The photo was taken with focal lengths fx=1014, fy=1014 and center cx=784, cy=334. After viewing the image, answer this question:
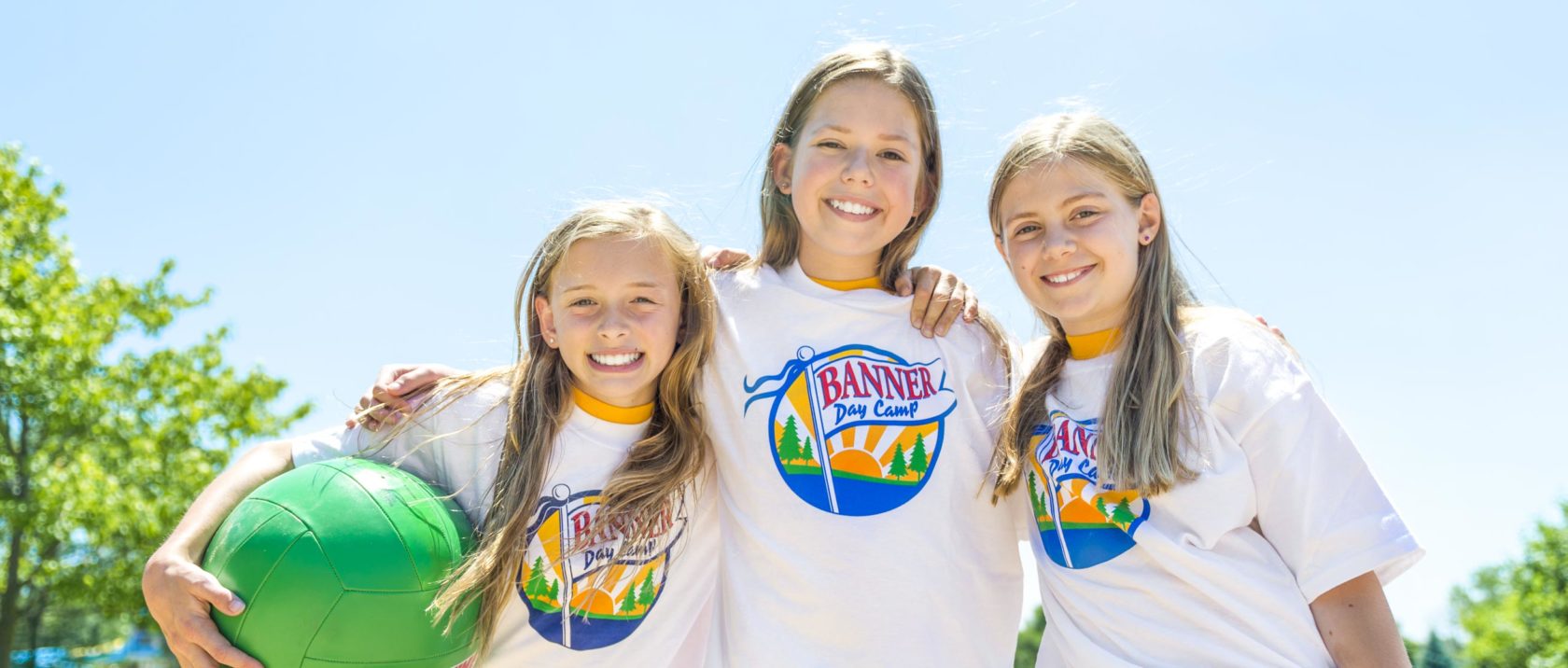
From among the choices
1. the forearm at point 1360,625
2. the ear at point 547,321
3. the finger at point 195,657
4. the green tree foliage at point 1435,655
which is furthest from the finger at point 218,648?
the green tree foliage at point 1435,655

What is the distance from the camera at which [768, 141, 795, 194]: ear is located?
4.25 m

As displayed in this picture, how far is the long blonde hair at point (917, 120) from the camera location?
4.09 meters

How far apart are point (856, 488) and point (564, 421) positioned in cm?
109

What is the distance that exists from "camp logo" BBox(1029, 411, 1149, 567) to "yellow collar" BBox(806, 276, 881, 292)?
92 cm

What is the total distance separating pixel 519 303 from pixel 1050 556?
7.26 feet

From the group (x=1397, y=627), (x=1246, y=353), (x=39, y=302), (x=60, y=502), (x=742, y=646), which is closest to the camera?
(x=1397, y=627)

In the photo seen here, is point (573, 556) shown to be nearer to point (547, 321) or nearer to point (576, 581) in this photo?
point (576, 581)

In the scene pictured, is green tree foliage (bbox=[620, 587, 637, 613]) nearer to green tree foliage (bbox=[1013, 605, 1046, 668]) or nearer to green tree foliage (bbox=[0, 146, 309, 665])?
green tree foliage (bbox=[0, 146, 309, 665])

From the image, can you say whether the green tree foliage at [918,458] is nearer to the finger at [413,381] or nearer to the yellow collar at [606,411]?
the yellow collar at [606,411]

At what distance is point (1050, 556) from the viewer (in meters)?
3.36

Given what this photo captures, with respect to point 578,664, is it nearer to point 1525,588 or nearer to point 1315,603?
point 1315,603

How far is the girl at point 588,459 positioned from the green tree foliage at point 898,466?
73 cm

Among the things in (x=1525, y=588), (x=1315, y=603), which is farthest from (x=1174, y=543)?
(x=1525, y=588)

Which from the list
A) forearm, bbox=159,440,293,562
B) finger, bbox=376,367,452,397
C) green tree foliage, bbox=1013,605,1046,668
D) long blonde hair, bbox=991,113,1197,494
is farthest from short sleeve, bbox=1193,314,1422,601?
green tree foliage, bbox=1013,605,1046,668
